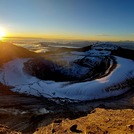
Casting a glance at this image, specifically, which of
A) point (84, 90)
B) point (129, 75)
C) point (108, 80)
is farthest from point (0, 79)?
point (129, 75)

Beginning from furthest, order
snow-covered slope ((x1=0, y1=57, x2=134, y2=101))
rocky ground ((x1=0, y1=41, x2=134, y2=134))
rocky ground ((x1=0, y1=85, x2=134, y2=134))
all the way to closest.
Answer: snow-covered slope ((x1=0, y1=57, x2=134, y2=101)), rocky ground ((x1=0, y1=41, x2=134, y2=134)), rocky ground ((x1=0, y1=85, x2=134, y2=134))

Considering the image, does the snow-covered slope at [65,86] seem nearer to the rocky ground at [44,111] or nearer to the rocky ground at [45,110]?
the rocky ground at [45,110]

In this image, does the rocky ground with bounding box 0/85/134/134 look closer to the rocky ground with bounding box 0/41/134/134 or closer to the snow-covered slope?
the rocky ground with bounding box 0/41/134/134

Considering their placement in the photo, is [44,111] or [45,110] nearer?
[44,111]

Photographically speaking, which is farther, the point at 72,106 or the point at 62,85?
the point at 62,85

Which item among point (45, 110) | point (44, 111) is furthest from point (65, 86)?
point (44, 111)

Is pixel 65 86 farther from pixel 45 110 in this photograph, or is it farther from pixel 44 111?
pixel 44 111

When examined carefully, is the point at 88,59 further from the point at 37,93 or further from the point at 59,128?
the point at 59,128

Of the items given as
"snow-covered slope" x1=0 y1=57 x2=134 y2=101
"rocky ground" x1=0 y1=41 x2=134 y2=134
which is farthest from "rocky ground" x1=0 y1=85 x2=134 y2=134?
"snow-covered slope" x1=0 y1=57 x2=134 y2=101
